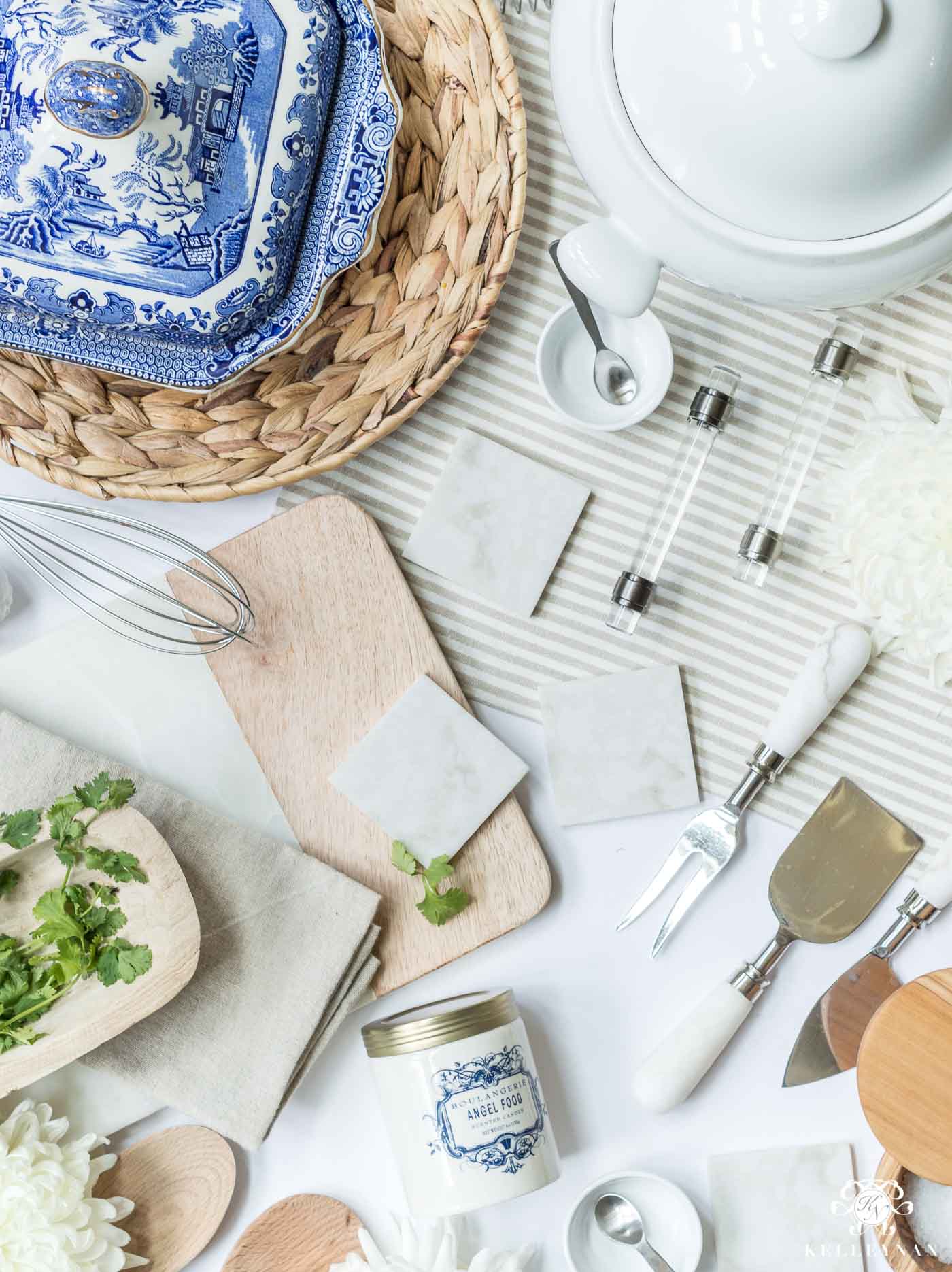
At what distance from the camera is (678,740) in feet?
2.39

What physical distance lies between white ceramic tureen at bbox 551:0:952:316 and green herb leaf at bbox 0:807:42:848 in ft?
1.55

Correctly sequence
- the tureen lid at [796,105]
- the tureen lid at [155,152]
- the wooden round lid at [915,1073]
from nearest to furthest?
the tureen lid at [796,105], the tureen lid at [155,152], the wooden round lid at [915,1073]

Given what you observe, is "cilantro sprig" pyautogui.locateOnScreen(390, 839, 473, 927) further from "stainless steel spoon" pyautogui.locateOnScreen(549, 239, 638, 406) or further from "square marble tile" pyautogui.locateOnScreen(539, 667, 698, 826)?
"stainless steel spoon" pyautogui.locateOnScreen(549, 239, 638, 406)

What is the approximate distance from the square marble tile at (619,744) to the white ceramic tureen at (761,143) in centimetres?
32

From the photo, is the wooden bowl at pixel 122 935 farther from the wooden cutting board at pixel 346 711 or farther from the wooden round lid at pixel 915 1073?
the wooden round lid at pixel 915 1073

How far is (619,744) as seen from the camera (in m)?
0.73

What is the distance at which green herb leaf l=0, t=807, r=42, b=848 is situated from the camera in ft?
2.17

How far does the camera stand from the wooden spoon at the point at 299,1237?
734 millimetres

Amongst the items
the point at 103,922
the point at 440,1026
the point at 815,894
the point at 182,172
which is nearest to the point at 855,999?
the point at 815,894

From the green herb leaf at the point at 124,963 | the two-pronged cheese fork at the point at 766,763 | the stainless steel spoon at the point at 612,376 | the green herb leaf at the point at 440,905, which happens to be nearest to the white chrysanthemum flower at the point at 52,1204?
the green herb leaf at the point at 124,963

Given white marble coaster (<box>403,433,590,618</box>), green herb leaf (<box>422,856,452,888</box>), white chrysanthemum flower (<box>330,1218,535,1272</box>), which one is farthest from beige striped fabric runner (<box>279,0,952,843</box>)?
white chrysanthemum flower (<box>330,1218,535,1272</box>)

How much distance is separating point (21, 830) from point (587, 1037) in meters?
0.41

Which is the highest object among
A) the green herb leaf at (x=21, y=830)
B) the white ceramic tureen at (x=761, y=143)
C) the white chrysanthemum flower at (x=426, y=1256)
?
the white ceramic tureen at (x=761, y=143)

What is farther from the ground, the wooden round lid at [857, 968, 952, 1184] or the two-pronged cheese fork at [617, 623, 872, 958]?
the two-pronged cheese fork at [617, 623, 872, 958]
